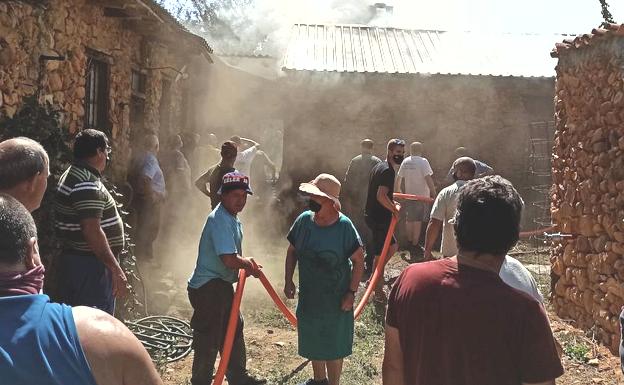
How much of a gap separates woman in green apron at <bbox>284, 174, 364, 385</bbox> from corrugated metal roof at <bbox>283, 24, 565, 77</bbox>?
28.8 feet

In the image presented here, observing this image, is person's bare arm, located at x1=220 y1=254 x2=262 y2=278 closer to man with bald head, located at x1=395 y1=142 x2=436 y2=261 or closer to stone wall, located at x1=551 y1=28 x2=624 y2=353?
stone wall, located at x1=551 y1=28 x2=624 y2=353

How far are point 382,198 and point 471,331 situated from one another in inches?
199

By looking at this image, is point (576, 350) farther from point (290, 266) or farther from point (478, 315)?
point (478, 315)

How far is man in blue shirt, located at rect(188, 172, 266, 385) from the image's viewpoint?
175 inches

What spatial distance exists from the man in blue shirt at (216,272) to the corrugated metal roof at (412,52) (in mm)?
8821

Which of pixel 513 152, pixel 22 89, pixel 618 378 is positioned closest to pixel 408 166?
pixel 513 152

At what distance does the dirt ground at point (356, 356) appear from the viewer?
5574mm

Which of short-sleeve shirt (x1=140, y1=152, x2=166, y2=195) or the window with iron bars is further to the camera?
short-sleeve shirt (x1=140, y1=152, x2=166, y2=195)

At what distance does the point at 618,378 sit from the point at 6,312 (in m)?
5.46

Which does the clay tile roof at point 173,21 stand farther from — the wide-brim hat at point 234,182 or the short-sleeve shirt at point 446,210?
the short-sleeve shirt at point 446,210

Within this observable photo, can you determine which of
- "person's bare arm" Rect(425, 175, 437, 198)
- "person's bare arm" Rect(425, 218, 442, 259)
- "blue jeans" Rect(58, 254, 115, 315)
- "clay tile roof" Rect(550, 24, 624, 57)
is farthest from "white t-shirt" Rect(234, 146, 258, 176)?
"blue jeans" Rect(58, 254, 115, 315)

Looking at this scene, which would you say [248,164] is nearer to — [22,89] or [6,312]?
[22,89]

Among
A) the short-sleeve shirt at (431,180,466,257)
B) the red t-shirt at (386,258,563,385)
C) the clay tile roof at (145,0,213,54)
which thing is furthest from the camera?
the clay tile roof at (145,0,213,54)

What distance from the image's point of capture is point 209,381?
470 centimetres
